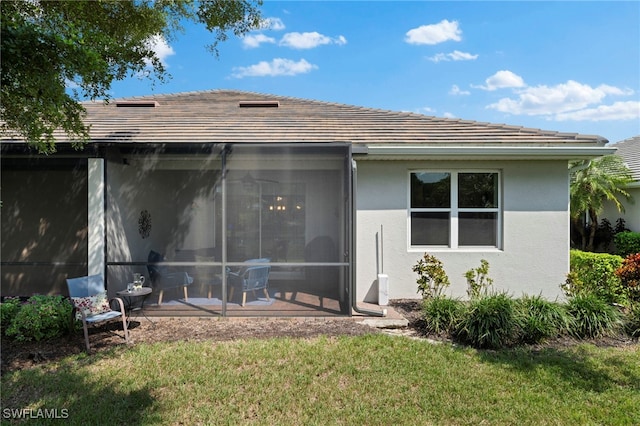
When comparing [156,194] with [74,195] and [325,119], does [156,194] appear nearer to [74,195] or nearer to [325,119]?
[74,195]

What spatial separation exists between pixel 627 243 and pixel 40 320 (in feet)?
49.6

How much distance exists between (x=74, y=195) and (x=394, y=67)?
9516mm

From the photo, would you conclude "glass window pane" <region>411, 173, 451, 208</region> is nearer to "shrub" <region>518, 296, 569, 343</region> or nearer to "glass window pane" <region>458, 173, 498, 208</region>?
"glass window pane" <region>458, 173, 498, 208</region>

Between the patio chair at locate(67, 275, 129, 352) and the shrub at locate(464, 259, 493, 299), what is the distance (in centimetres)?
607

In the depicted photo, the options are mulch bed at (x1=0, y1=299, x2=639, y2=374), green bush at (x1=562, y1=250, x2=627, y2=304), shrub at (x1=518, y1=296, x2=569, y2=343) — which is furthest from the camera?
green bush at (x1=562, y1=250, x2=627, y2=304)

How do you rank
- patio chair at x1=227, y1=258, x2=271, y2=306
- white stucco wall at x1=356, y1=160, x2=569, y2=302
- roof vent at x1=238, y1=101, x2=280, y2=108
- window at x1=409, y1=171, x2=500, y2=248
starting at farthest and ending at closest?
1. roof vent at x1=238, y1=101, x2=280, y2=108
2. window at x1=409, y1=171, x2=500, y2=248
3. white stucco wall at x1=356, y1=160, x2=569, y2=302
4. patio chair at x1=227, y1=258, x2=271, y2=306

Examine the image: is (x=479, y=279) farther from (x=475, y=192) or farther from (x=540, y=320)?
(x=540, y=320)

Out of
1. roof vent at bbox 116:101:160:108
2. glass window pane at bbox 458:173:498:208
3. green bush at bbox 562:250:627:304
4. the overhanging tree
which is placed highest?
roof vent at bbox 116:101:160:108

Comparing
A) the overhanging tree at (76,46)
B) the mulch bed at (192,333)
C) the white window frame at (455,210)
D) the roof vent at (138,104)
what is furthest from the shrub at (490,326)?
the roof vent at (138,104)

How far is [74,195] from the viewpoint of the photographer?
7906 millimetres

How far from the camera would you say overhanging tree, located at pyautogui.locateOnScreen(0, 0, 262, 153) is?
10.7 feet

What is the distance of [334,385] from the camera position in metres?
3.80

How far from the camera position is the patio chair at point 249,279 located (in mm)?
6371

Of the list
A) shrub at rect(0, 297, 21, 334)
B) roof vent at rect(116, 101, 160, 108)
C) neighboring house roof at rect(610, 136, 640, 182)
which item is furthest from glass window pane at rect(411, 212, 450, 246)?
neighboring house roof at rect(610, 136, 640, 182)
